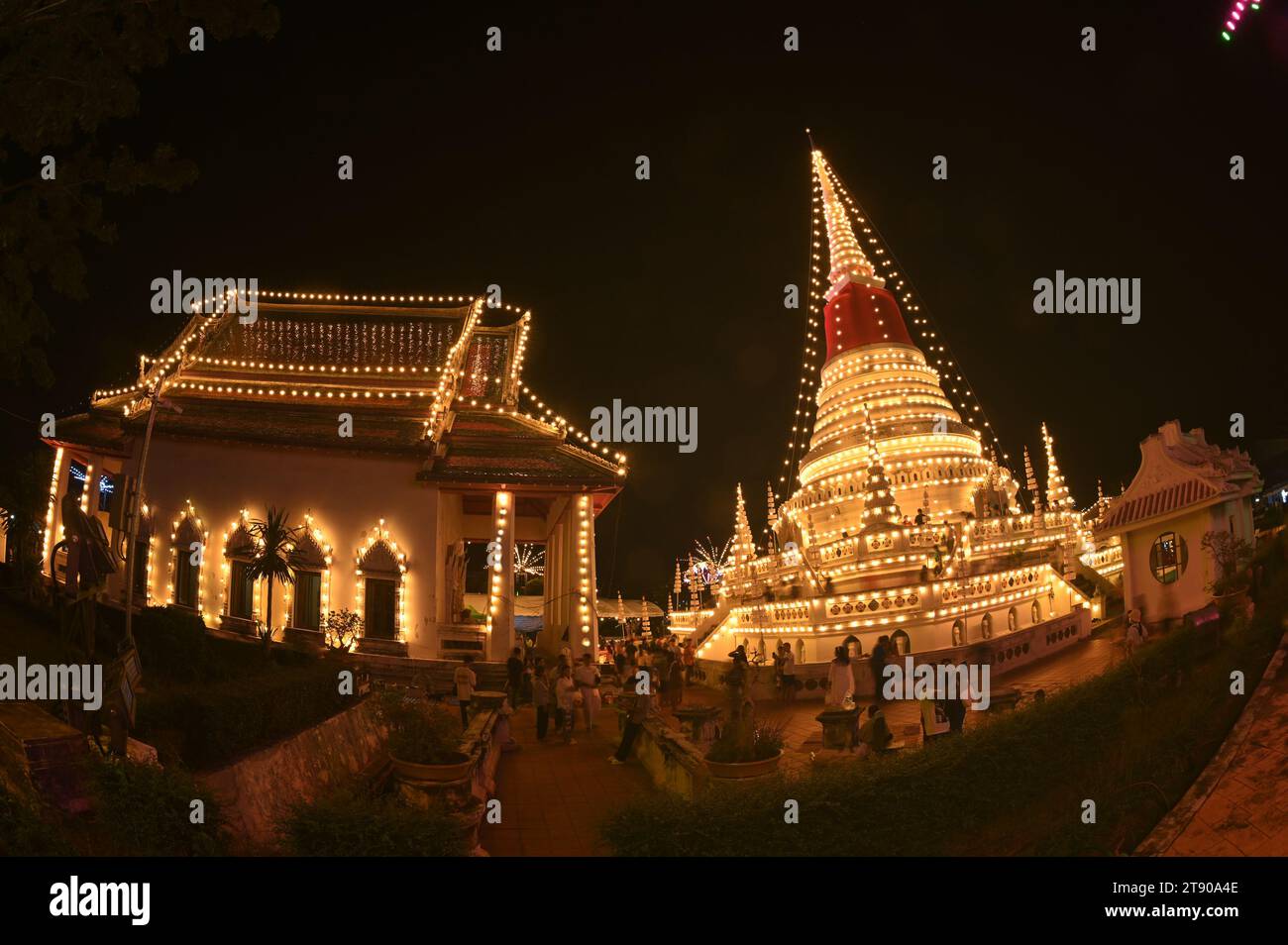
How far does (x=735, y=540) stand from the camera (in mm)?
40938

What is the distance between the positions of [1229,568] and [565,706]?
12.0 metres

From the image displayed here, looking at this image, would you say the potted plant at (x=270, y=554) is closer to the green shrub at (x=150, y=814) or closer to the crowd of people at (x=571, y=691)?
the crowd of people at (x=571, y=691)

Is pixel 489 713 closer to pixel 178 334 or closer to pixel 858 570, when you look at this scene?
pixel 858 570

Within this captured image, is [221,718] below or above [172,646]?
below

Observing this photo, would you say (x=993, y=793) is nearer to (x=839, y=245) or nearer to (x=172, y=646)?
(x=172, y=646)

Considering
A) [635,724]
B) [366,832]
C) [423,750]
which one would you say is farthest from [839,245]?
[366,832]

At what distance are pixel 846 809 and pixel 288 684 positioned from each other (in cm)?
732

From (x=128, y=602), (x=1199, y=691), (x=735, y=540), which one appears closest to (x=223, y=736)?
(x=128, y=602)

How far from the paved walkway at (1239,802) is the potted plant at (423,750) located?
22.7ft

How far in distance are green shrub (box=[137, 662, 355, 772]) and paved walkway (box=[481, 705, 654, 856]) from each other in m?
2.91

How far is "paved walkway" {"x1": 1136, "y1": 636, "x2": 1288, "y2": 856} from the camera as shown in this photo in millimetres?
6012

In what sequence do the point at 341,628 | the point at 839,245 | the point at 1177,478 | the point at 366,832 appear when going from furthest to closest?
the point at 839,245 → the point at 341,628 → the point at 1177,478 → the point at 366,832

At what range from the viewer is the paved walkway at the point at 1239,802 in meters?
6.01

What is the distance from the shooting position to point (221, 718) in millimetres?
8844
